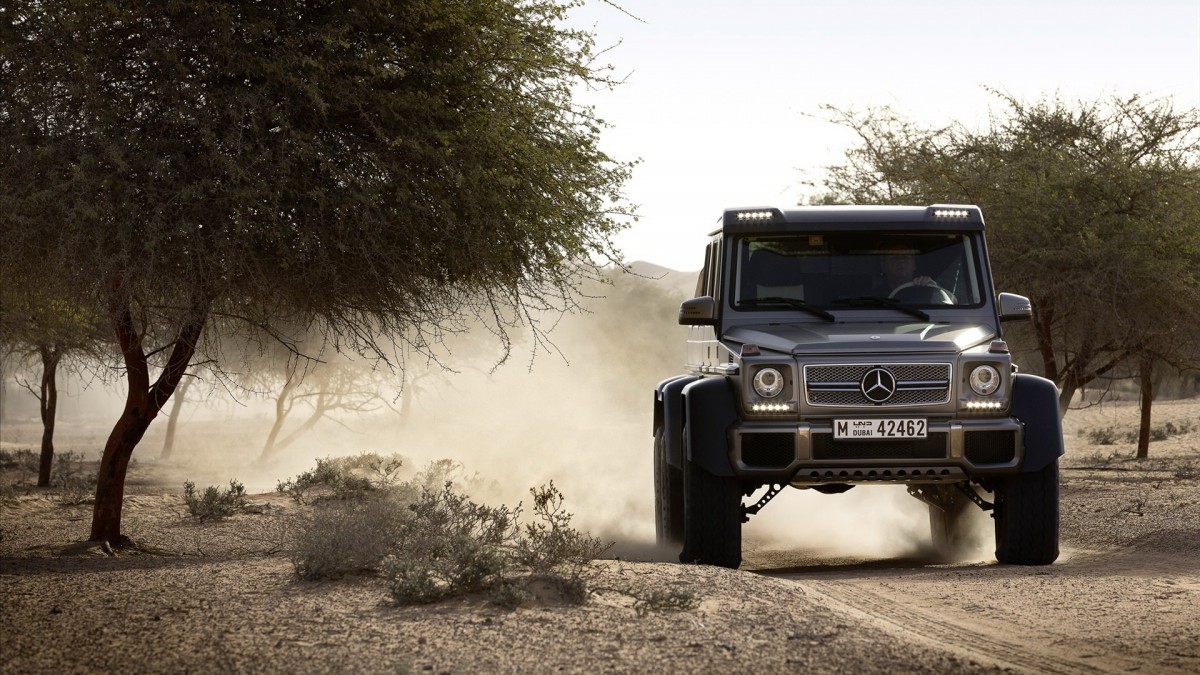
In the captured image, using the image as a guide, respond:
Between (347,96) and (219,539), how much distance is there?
6.25m

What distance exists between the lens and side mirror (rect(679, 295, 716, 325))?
1023 cm

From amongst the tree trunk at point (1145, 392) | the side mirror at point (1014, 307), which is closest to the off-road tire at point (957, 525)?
the side mirror at point (1014, 307)

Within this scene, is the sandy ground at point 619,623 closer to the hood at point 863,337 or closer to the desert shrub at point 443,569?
the desert shrub at point 443,569

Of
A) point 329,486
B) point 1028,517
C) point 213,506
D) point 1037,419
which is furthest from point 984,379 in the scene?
point 329,486

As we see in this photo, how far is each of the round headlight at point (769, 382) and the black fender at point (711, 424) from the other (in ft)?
0.86

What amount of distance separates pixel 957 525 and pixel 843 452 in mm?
2992

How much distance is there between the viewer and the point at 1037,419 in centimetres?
976

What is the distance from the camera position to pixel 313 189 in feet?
39.1

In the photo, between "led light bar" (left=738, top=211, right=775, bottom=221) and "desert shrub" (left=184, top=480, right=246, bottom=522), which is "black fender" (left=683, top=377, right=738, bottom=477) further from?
"desert shrub" (left=184, top=480, right=246, bottom=522)

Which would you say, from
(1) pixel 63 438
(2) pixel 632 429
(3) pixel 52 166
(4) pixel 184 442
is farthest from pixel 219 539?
(1) pixel 63 438

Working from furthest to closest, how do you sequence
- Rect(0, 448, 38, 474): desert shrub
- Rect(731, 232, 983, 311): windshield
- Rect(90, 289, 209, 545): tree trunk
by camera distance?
Rect(0, 448, 38, 474): desert shrub
Rect(90, 289, 209, 545): tree trunk
Rect(731, 232, 983, 311): windshield

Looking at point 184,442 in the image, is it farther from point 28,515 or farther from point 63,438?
point 28,515

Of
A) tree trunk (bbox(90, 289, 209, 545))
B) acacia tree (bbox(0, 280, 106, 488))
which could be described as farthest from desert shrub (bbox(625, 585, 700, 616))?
acacia tree (bbox(0, 280, 106, 488))

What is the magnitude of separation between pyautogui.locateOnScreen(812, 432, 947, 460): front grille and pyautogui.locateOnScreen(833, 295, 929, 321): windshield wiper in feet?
3.60
